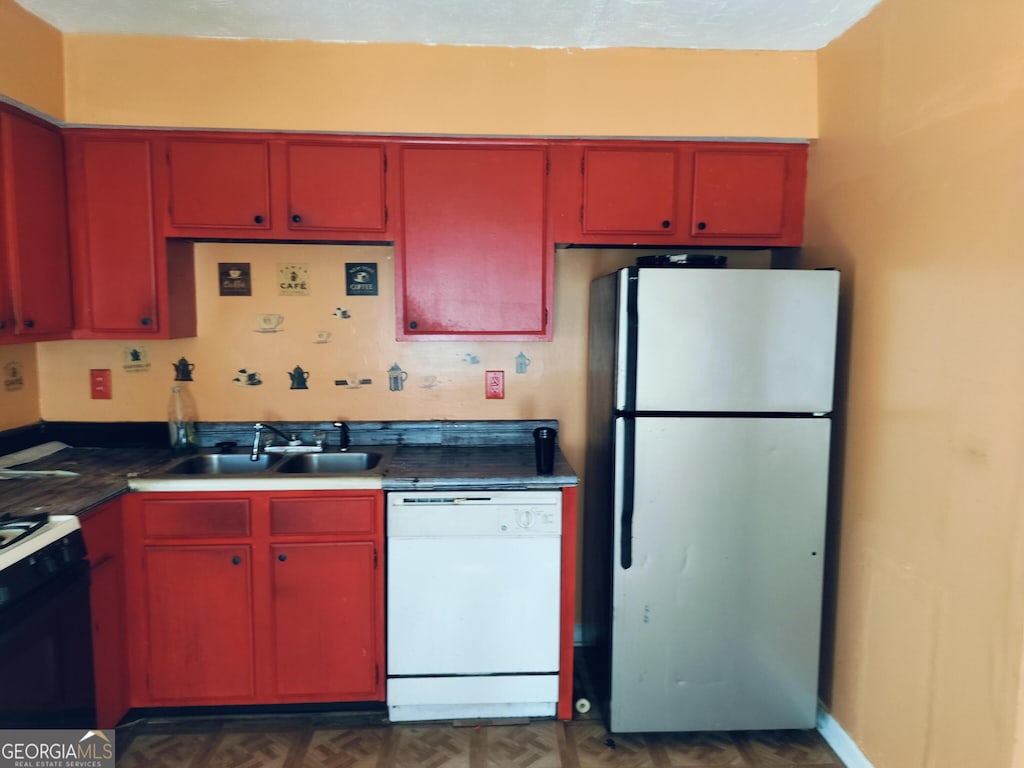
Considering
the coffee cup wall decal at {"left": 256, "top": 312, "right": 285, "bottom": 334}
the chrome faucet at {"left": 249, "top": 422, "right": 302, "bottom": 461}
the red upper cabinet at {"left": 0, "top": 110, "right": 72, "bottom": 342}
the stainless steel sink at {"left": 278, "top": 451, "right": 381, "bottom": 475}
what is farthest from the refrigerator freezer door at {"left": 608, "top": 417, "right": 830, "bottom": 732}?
the red upper cabinet at {"left": 0, "top": 110, "right": 72, "bottom": 342}

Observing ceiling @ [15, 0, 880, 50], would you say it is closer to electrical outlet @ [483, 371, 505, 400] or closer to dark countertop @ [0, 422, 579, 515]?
electrical outlet @ [483, 371, 505, 400]

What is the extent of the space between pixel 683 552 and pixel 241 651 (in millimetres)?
1634

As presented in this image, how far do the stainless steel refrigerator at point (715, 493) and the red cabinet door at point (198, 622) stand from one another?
133 cm

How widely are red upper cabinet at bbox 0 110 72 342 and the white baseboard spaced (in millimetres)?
3191

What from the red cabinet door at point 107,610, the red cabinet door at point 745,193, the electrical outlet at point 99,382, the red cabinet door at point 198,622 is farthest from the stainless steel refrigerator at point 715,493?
the electrical outlet at point 99,382

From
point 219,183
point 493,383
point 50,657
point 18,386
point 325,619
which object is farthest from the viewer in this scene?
point 493,383

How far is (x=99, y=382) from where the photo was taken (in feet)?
9.15

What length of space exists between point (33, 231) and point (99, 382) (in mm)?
750

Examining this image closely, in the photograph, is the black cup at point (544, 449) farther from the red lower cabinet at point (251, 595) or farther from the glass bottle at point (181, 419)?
the glass bottle at point (181, 419)

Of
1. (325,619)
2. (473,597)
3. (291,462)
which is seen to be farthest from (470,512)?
(291,462)

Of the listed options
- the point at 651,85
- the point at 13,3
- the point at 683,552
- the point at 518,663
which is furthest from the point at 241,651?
the point at 651,85

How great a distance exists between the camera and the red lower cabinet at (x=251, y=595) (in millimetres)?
2277

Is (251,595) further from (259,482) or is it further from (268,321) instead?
(268,321)

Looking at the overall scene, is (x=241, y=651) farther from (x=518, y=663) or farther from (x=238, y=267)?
(x=238, y=267)
